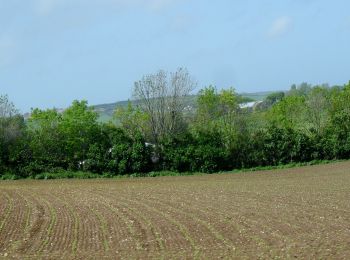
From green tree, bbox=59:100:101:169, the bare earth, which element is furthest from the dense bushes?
the bare earth

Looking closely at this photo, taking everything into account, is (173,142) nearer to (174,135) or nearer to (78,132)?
(174,135)

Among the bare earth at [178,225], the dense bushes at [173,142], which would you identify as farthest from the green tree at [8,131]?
the bare earth at [178,225]

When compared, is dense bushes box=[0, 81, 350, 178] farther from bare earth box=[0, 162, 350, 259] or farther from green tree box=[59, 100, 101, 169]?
bare earth box=[0, 162, 350, 259]

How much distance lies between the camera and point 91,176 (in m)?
50.8

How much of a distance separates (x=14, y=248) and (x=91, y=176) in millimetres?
35625

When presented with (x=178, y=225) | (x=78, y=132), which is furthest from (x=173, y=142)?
(x=178, y=225)

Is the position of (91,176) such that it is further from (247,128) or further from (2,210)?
(2,210)

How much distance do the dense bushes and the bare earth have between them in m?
22.2

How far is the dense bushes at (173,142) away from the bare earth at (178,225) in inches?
874

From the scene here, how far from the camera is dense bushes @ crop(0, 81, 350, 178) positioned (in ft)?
172

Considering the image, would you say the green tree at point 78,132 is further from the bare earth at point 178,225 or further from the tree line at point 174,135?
the bare earth at point 178,225

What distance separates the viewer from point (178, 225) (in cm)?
1894

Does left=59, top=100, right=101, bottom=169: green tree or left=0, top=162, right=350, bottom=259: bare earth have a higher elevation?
left=59, top=100, right=101, bottom=169: green tree

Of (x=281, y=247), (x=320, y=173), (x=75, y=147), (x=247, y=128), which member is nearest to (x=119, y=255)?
(x=281, y=247)
